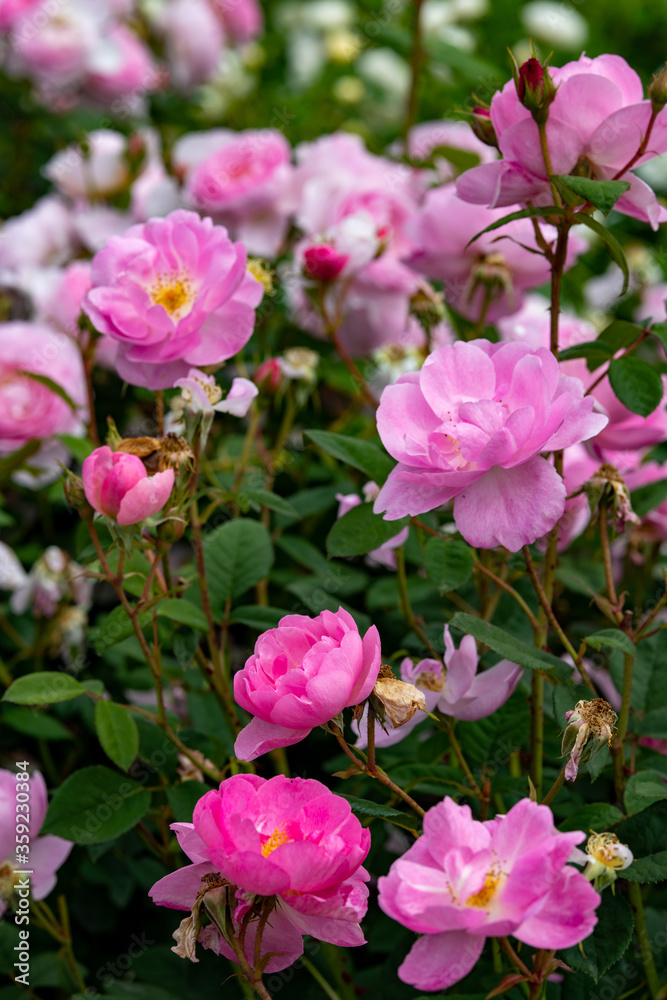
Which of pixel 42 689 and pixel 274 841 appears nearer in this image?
pixel 274 841

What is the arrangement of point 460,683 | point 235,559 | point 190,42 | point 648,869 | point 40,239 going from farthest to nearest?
point 190,42 → point 40,239 → point 235,559 → point 460,683 → point 648,869

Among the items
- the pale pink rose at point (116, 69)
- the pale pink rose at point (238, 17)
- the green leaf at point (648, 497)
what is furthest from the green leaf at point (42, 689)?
the pale pink rose at point (238, 17)

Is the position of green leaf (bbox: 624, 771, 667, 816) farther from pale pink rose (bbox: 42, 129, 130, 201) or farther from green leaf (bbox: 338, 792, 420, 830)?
pale pink rose (bbox: 42, 129, 130, 201)

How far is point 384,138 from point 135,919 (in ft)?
5.04

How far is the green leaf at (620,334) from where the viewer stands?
837 millimetres

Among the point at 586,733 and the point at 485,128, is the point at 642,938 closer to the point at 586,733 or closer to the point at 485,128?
the point at 586,733

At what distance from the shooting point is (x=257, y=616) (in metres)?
0.90

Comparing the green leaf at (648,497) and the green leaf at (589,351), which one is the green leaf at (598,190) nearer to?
the green leaf at (589,351)

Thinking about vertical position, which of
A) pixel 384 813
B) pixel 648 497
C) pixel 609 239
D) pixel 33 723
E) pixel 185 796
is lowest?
pixel 33 723

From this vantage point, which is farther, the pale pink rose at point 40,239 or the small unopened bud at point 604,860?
the pale pink rose at point 40,239

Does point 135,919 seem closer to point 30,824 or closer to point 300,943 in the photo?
point 30,824

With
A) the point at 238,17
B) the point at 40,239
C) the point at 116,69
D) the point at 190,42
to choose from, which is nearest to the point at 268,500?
the point at 40,239

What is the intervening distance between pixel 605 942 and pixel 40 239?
1.46 metres

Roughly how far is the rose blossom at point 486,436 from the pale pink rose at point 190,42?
2.09 m
